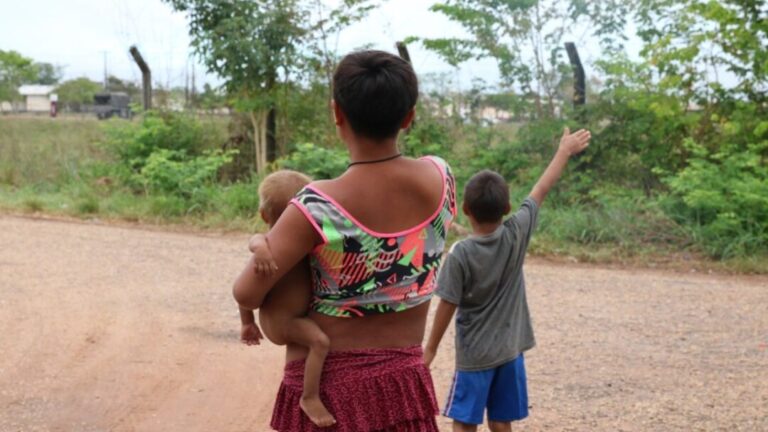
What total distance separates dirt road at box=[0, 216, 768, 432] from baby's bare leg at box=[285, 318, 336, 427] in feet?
8.52

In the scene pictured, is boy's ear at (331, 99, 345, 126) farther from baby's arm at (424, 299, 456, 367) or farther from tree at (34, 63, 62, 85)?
tree at (34, 63, 62, 85)

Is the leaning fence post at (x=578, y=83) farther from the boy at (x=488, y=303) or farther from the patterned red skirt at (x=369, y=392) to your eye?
the patterned red skirt at (x=369, y=392)

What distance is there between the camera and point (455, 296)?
12.2 ft

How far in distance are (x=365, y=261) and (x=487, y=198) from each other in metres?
1.53

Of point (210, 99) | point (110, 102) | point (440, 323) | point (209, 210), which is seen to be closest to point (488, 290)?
point (440, 323)

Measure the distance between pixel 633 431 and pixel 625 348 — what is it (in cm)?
175

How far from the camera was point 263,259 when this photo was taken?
216 centimetres

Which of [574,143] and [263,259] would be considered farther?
[574,143]

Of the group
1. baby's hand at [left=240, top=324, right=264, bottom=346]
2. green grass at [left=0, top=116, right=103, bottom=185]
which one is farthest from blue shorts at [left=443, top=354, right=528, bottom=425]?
green grass at [left=0, top=116, right=103, bottom=185]

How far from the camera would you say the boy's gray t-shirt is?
372cm

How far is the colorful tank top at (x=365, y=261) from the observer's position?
2.16 metres

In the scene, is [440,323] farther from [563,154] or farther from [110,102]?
[110,102]

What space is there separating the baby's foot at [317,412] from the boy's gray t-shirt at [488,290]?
1.47 meters

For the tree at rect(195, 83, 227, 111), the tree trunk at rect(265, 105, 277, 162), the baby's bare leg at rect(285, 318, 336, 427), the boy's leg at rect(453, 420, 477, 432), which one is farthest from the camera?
the tree at rect(195, 83, 227, 111)
